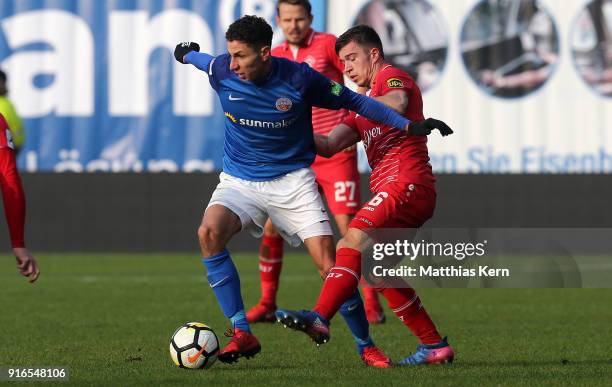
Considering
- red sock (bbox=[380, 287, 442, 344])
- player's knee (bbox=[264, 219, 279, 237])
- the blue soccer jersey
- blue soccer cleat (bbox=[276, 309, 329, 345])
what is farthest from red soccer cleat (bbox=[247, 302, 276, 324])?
blue soccer cleat (bbox=[276, 309, 329, 345])

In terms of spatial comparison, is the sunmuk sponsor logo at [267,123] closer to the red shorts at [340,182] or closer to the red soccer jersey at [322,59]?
the red soccer jersey at [322,59]

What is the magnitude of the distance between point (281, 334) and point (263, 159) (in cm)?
189

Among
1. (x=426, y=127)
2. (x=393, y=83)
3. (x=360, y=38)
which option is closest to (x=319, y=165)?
(x=360, y=38)

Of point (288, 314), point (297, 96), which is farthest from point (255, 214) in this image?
point (288, 314)

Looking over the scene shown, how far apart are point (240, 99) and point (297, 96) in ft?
Result: 1.10

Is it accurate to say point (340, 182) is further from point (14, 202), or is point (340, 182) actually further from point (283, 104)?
point (14, 202)

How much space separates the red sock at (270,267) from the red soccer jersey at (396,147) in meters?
2.98

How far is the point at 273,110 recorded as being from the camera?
24.4ft

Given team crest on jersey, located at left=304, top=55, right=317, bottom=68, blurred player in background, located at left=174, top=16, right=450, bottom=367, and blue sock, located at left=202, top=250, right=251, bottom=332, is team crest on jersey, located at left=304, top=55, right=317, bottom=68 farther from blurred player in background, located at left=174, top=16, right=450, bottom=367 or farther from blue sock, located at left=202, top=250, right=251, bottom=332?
blue sock, located at left=202, top=250, right=251, bottom=332

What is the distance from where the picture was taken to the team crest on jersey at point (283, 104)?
7391 mm

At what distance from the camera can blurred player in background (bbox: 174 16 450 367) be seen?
7.24 meters

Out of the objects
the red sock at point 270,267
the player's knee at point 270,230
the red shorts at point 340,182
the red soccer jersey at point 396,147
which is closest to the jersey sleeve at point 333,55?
the red shorts at point 340,182

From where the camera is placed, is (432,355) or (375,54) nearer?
(432,355)

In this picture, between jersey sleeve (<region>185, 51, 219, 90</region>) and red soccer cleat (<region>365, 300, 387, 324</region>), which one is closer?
jersey sleeve (<region>185, 51, 219, 90</region>)
